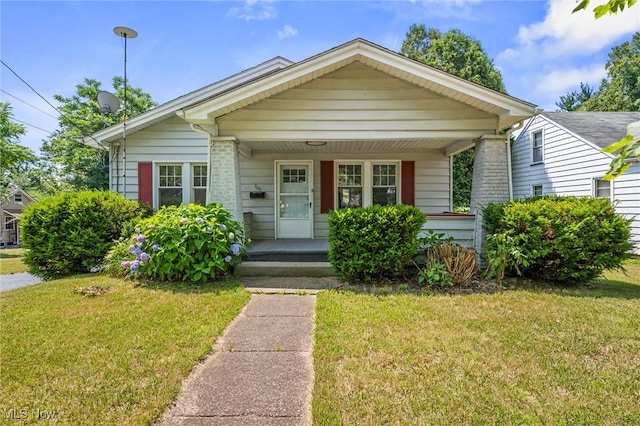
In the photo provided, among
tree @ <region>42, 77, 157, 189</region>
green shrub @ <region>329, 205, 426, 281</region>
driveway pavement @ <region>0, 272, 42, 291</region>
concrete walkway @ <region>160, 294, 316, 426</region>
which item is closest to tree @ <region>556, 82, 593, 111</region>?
green shrub @ <region>329, 205, 426, 281</region>

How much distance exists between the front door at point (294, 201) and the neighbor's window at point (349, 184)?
785mm

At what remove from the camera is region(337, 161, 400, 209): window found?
27.3 feet

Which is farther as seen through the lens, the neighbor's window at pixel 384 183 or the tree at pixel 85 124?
the tree at pixel 85 124

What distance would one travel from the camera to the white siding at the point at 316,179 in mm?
8219

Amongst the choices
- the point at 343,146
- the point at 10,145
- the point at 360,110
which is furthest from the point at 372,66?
the point at 10,145

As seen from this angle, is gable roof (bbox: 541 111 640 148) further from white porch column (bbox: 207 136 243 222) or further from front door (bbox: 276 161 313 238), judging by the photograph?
white porch column (bbox: 207 136 243 222)

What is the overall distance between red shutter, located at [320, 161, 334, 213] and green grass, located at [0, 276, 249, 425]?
395 centimetres

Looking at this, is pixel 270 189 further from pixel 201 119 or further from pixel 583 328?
pixel 583 328

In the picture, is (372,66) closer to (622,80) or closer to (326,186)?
(326,186)

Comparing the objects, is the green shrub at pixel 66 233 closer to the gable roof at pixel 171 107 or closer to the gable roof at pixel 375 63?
the gable roof at pixel 171 107

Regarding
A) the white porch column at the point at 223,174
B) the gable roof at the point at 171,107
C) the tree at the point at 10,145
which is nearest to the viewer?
the white porch column at the point at 223,174

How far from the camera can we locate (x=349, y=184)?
8.36 m

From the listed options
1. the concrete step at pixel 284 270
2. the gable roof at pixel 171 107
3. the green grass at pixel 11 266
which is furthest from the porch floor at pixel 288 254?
the green grass at pixel 11 266

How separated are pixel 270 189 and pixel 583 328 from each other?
261 inches
